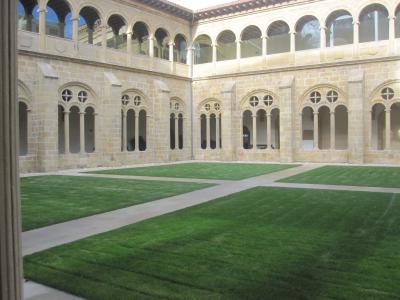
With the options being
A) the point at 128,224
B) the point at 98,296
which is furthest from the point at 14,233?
the point at 128,224

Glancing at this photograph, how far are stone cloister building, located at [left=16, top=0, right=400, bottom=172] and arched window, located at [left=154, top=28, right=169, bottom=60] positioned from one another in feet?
0.23

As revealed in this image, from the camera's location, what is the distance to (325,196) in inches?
332

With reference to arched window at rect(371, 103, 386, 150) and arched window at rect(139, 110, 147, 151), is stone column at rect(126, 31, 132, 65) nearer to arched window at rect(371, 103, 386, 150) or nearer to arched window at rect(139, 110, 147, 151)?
arched window at rect(139, 110, 147, 151)

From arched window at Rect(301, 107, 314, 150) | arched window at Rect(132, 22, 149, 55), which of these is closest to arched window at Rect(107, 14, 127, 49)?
arched window at Rect(132, 22, 149, 55)

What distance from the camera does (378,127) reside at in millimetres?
21891

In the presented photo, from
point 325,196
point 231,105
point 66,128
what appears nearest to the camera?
point 325,196

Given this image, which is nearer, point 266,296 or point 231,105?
point 266,296

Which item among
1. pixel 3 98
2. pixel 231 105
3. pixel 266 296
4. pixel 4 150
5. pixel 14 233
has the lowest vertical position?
pixel 266 296

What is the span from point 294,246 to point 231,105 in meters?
17.3

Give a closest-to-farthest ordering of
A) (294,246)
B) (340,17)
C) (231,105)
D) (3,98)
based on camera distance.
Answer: (3,98), (294,246), (340,17), (231,105)

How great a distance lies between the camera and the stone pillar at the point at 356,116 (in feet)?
59.9

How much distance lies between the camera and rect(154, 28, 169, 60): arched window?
71.9 ft

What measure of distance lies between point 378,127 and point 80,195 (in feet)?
59.1

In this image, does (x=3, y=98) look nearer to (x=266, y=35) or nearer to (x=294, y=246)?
(x=294, y=246)
